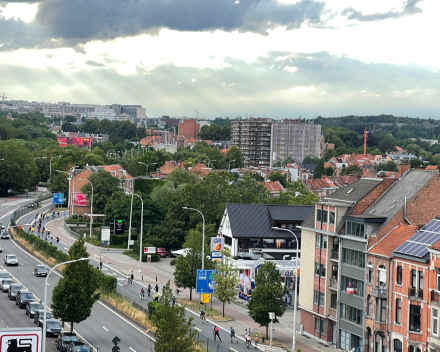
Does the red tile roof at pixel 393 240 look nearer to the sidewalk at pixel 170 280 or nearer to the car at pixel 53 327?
the sidewalk at pixel 170 280

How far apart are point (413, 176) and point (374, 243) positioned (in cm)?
790

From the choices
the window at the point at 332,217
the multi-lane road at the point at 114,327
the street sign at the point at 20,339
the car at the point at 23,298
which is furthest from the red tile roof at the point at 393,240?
the street sign at the point at 20,339

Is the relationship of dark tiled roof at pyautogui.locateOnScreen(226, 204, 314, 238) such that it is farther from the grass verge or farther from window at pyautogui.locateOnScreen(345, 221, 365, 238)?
window at pyautogui.locateOnScreen(345, 221, 365, 238)

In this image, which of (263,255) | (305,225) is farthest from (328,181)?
(305,225)

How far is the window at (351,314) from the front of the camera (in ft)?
180

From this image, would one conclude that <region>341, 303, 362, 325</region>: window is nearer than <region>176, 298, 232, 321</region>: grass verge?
Yes

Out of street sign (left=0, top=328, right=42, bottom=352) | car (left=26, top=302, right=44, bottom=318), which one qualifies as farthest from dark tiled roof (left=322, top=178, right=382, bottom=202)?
street sign (left=0, top=328, right=42, bottom=352)

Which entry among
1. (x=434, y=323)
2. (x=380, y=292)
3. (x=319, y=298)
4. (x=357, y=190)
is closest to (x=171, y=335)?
(x=380, y=292)

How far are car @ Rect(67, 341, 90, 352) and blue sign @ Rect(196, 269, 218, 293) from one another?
1692cm

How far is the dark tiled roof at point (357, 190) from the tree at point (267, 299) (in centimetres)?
849

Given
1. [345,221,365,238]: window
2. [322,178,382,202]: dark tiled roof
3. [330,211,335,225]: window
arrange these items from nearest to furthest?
[345,221,365,238]: window, [330,211,335,225]: window, [322,178,382,202]: dark tiled roof

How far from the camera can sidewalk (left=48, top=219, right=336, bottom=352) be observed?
5988cm

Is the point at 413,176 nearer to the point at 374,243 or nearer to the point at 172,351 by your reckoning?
the point at 374,243

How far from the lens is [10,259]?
88562mm
